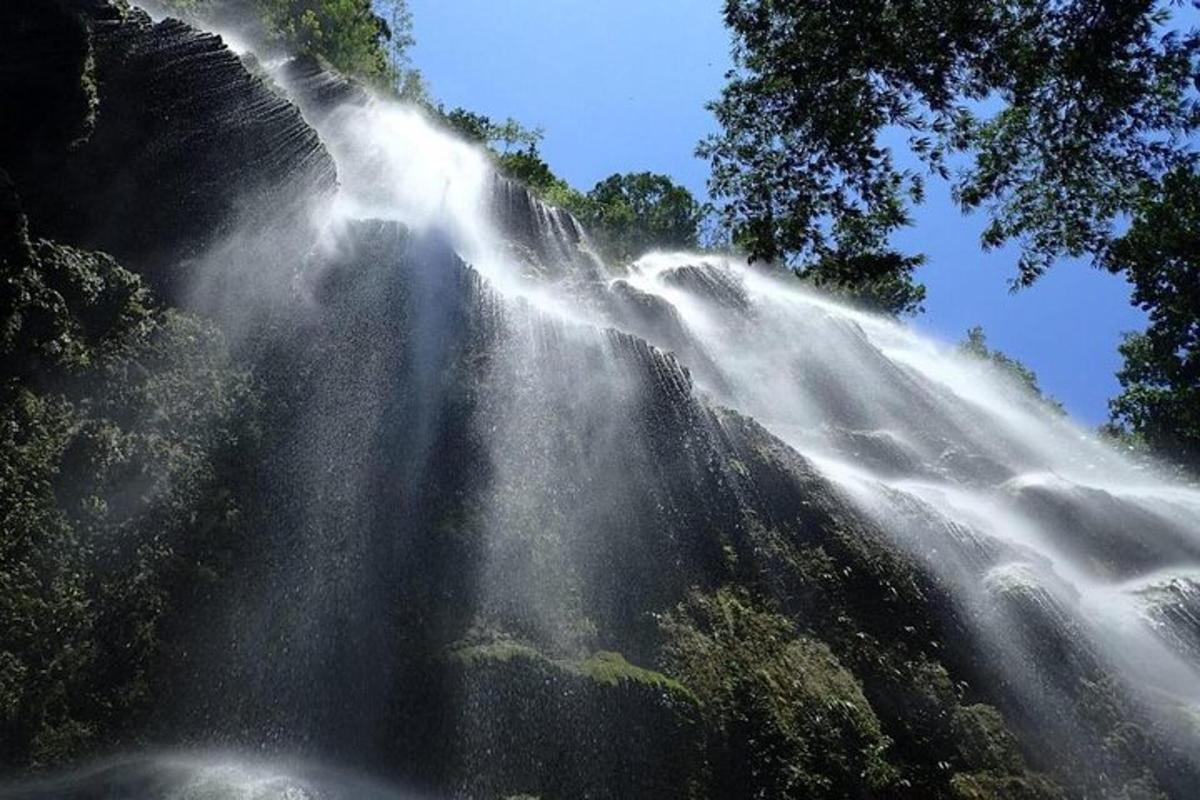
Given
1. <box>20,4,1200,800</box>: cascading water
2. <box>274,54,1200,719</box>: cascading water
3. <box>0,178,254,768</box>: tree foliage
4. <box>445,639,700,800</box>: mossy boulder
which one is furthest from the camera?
<box>274,54,1200,719</box>: cascading water

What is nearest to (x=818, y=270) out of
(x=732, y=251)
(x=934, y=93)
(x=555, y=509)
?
(x=934, y=93)

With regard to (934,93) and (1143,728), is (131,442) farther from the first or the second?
(1143,728)

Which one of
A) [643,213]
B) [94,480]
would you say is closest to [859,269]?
[94,480]

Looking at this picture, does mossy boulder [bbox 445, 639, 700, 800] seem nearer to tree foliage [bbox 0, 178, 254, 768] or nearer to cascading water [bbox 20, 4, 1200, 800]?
cascading water [bbox 20, 4, 1200, 800]

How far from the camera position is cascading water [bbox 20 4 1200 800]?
9875mm

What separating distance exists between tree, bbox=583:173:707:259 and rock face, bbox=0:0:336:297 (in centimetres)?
3453

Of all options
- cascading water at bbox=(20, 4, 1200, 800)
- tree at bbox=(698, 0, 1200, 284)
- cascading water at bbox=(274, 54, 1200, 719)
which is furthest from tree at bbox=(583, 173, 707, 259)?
tree at bbox=(698, 0, 1200, 284)

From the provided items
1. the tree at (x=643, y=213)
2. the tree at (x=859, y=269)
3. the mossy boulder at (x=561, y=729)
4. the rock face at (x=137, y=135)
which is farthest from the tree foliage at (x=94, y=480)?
the tree at (x=643, y=213)

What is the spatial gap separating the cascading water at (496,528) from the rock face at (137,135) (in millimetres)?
750

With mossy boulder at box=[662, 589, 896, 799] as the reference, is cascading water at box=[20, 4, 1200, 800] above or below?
above

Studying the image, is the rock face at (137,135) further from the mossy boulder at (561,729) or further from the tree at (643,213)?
the tree at (643,213)

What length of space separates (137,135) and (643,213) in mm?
44079

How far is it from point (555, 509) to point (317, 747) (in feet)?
16.6

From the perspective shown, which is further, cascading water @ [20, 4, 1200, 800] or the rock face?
the rock face
